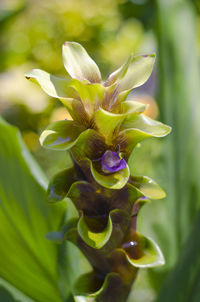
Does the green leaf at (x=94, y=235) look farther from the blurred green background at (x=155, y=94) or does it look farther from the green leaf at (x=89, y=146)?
the blurred green background at (x=155, y=94)

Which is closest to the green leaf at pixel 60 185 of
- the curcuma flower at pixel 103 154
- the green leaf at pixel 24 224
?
the curcuma flower at pixel 103 154

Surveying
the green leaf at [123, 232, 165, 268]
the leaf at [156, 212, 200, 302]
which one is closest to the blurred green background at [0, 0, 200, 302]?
the leaf at [156, 212, 200, 302]

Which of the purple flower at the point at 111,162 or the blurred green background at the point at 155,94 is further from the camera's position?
the blurred green background at the point at 155,94

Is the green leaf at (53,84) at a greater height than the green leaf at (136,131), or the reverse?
the green leaf at (53,84)

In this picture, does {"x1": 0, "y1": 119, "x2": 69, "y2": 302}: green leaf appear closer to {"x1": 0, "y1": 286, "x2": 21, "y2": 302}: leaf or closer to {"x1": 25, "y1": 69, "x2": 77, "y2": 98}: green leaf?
{"x1": 0, "y1": 286, "x2": 21, "y2": 302}: leaf

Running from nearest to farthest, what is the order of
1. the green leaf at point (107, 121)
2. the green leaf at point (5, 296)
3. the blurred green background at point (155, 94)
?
the green leaf at point (107, 121) → the green leaf at point (5, 296) → the blurred green background at point (155, 94)

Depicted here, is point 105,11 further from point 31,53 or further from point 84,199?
point 84,199

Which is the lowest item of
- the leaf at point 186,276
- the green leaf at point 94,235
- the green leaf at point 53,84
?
the leaf at point 186,276
